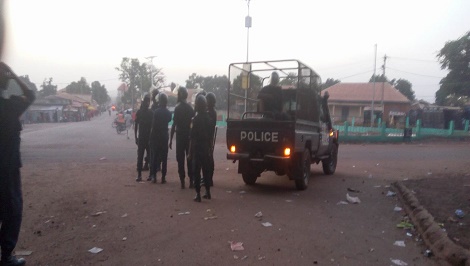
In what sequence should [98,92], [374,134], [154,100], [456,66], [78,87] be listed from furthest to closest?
[98,92] < [78,87] < [456,66] < [374,134] < [154,100]

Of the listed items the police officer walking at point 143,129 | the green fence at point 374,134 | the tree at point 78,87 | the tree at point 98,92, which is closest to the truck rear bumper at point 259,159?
the police officer walking at point 143,129

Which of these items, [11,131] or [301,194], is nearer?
[11,131]

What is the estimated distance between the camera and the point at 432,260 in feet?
14.4

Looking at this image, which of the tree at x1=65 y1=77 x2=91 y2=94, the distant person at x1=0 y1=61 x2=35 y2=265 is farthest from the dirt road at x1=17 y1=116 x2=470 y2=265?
the tree at x1=65 y1=77 x2=91 y2=94

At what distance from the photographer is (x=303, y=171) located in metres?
8.21

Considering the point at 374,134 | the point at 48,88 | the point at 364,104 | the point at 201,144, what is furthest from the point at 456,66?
the point at 48,88

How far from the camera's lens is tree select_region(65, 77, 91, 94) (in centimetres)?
9925

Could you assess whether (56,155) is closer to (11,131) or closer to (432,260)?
(11,131)

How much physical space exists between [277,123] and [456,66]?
125 feet

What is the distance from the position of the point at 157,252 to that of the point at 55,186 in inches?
190

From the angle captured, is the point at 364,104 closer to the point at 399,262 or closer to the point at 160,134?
the point at 160,134

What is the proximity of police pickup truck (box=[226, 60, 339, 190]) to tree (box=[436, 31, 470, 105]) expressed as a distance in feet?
114

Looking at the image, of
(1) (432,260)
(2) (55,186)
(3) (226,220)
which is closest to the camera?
(1) (432,260)

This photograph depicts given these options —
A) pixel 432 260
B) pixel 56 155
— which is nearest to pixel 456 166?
pixel 432 260
